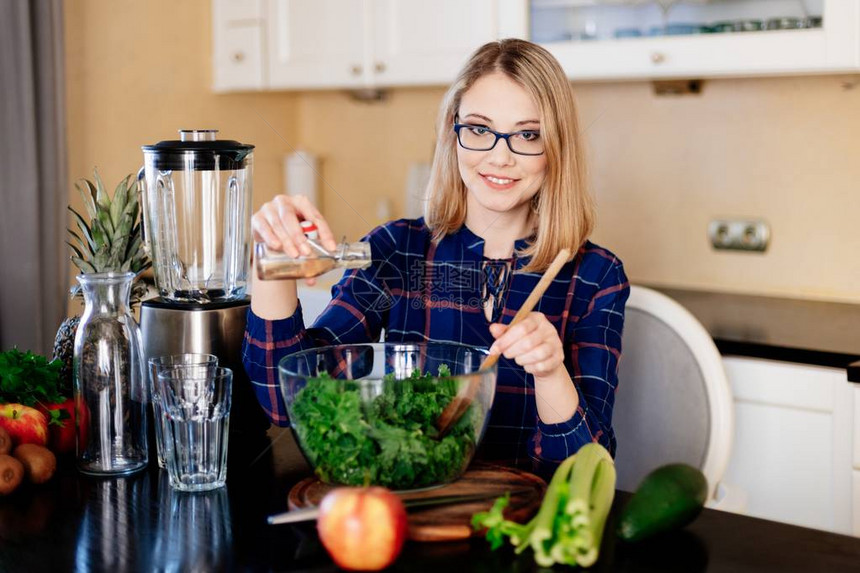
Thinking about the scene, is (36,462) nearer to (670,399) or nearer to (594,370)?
(594,370)

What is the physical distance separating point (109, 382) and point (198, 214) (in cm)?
31

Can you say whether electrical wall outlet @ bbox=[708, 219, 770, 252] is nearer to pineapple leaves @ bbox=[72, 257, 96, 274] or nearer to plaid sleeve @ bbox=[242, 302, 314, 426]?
plaid sleeve @ bbox=[242, 302, 314, 426]

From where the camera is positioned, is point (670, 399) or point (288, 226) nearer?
point (288, 226)

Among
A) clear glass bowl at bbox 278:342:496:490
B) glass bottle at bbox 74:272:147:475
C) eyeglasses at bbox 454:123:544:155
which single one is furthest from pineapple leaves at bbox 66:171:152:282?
eyeglasses at bbox 454:123:544:155

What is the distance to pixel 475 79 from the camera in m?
1.54

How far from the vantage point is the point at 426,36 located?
271cm

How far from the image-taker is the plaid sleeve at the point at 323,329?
136 centimetres

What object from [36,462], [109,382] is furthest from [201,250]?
[36,462]

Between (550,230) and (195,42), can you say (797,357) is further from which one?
(195,42)

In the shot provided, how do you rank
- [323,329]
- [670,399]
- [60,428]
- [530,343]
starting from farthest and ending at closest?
[670,399], [323,329], [60,428], [530,343]

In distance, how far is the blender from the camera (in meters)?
1.35

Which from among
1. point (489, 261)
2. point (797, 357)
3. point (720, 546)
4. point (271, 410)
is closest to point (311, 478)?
point (271, 410)

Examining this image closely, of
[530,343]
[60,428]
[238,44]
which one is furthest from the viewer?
[238,44]

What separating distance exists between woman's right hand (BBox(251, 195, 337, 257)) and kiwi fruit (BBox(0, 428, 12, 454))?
373mm
